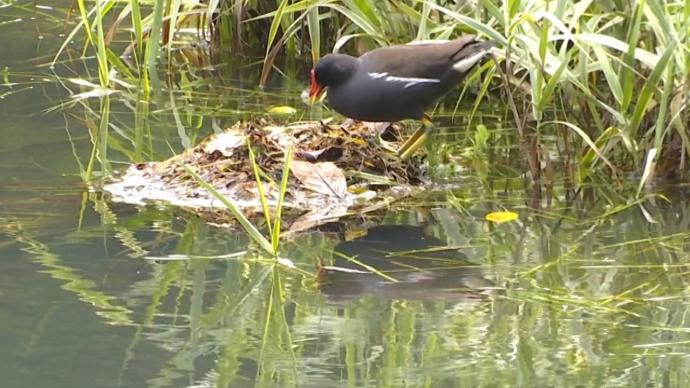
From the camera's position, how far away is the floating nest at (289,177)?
11.7 ft

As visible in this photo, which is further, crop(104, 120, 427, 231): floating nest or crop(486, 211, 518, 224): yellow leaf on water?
crop(104, 120, 427, 231): floating nest

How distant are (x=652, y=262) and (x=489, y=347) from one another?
0.71 metres

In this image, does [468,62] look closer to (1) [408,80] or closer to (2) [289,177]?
(1) [408,80]

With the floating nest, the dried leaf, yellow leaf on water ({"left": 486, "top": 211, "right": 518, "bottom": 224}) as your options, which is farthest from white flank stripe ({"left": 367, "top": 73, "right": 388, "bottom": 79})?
yellow leaf on water ({"left": 486, "top": 211, "right": 518, "bottom": 224})

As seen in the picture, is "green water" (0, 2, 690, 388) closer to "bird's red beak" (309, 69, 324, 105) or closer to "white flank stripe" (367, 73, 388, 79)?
"white flank stripe" (367, 73, 388, 79)

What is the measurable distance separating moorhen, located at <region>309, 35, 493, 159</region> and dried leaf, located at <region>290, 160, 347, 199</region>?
252mm

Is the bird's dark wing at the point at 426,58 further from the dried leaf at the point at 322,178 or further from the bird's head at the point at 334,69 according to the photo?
the dried leaf at the point at 322,178

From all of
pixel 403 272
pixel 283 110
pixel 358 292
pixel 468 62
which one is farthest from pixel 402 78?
pixel 358 292

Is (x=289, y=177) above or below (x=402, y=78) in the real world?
below

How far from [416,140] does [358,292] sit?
1113 millimetres

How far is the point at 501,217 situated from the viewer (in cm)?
346

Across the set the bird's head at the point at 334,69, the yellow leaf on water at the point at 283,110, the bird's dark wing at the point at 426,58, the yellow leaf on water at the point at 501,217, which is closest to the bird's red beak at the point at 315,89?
the bird's head at the point at 334,69

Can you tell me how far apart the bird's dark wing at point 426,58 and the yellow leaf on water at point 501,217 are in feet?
1.70

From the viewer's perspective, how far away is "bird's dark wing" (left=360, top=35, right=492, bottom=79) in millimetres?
3799
